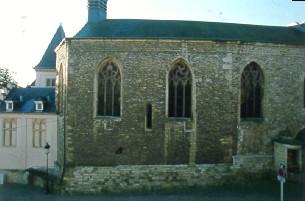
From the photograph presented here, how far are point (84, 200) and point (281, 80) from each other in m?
12.5

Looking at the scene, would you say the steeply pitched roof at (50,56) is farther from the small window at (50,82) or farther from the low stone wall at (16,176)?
the low stone wall at (16,176)

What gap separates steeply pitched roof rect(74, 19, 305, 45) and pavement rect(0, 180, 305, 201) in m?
7.85

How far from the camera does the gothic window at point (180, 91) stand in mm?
17297

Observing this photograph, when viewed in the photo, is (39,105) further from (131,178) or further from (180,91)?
(180,91)

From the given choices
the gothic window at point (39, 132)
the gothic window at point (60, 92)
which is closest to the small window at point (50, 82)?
the gothic window at point (39, 132)

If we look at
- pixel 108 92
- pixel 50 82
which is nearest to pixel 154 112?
pixel 108 92

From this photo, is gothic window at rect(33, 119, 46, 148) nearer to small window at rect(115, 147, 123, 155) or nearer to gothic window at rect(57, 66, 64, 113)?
gothic window at rect(57, 66, 64, 113)

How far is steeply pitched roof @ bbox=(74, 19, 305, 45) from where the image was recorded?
59.7 feet

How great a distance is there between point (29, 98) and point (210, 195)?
1483cm

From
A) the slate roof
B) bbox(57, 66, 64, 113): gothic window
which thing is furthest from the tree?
bbox(57, 66, 64, 113): gothic window

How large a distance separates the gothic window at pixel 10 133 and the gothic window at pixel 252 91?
1515 centimetres

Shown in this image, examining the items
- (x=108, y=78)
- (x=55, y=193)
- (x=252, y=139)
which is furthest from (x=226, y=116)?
(x=55, y=193)

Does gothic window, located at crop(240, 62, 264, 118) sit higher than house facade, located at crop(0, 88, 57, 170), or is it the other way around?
gothic window, located at crop(240, 62, 264, 118)

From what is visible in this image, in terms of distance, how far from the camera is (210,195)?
15867mm
